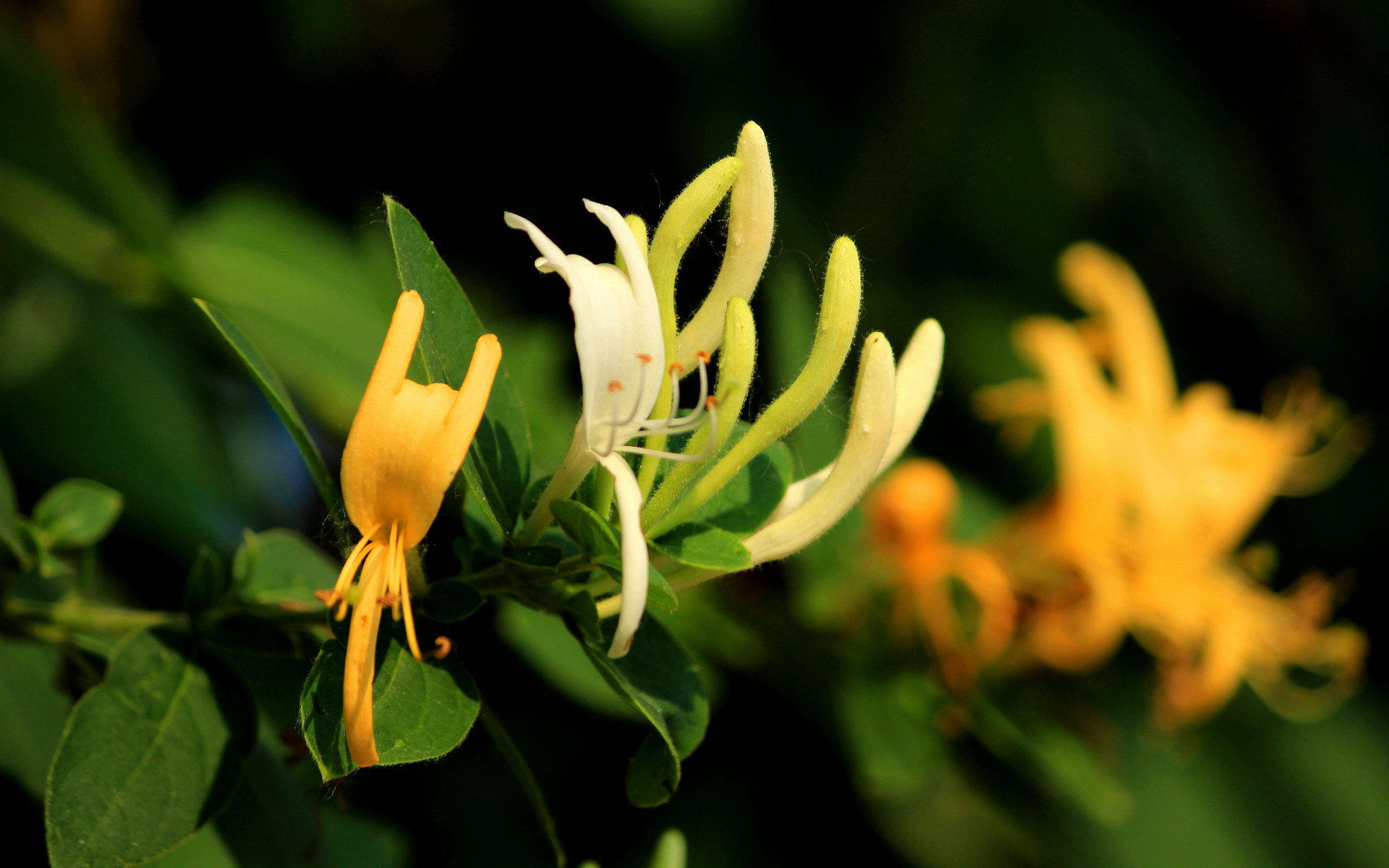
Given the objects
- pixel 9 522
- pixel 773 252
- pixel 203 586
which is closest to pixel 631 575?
pixel 203 586

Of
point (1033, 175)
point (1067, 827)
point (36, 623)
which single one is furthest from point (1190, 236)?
point (36, 623)

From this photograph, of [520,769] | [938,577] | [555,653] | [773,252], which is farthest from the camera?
[773,252]

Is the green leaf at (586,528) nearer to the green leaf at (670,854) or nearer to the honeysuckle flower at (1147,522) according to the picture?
the green leaf at (670,854)

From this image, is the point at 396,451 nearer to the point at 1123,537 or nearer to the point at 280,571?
the point at 280,571

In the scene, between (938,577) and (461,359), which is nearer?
(461,359)

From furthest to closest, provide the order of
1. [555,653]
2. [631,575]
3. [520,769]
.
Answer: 1. [555,653]
2. [520,769]
3. [631,575]

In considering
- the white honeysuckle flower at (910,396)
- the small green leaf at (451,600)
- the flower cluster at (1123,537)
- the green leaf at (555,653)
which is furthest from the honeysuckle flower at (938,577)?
the small green leaf at (451,600)

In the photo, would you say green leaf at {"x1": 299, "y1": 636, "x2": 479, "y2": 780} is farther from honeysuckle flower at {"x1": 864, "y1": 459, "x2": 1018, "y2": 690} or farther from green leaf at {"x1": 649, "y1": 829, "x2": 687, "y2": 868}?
honeysuckle flower at {"x1": 864, "y1": 459, "x2": 1018, "y2": 690}
